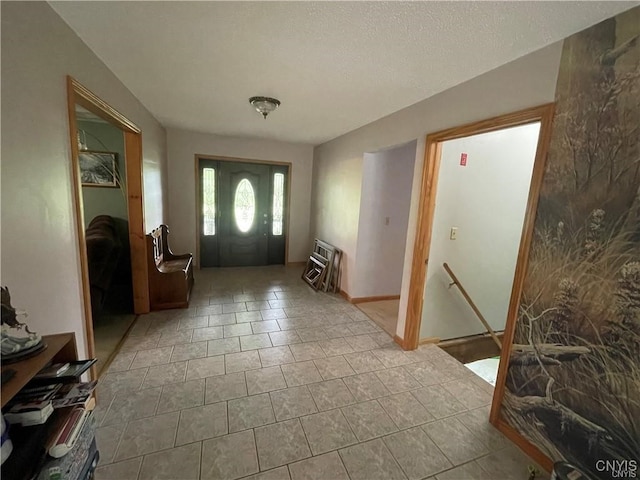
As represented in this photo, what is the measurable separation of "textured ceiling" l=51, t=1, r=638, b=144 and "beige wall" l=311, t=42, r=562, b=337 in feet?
0.28

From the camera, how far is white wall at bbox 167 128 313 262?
447 cm

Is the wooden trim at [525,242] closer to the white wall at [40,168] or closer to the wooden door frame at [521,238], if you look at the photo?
the wooden door frame at [521,238]

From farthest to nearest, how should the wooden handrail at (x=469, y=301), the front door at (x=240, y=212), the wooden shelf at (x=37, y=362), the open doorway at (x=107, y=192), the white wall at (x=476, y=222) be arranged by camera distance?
the front door at (x=240, y=212) < the open doorway at (x=107, y=192) < the wooden handrail at (x=469, y=301) < the white wall at (x=476, y=222) < the wooden shelf at (x=37, y=362)

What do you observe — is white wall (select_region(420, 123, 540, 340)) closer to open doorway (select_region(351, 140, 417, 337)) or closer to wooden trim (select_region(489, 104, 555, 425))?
open doorway (select_region(351, 140, 417, 337))

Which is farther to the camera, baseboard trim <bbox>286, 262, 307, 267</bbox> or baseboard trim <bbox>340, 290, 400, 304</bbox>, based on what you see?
baseboard trim <bbox>286, 262, 307, 267</bbox>

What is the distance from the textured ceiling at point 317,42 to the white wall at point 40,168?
0.20m

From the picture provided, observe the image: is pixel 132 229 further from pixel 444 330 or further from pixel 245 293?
pixel 444 330

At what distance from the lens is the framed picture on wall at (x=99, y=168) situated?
3812mm

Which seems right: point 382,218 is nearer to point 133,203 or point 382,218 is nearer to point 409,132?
point 409,132

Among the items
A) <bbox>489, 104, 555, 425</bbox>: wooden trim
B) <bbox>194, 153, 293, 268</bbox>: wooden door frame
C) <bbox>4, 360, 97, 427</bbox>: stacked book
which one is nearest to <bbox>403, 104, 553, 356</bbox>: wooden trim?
<bbox>489, 104, 555, 425</bbox>: wooden trim

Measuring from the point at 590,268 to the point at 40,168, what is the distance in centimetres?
264

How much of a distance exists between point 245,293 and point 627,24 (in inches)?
155

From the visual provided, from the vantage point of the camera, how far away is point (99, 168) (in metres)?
3.86

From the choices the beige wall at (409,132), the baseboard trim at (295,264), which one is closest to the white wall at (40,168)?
the beige wall at (409,132)
